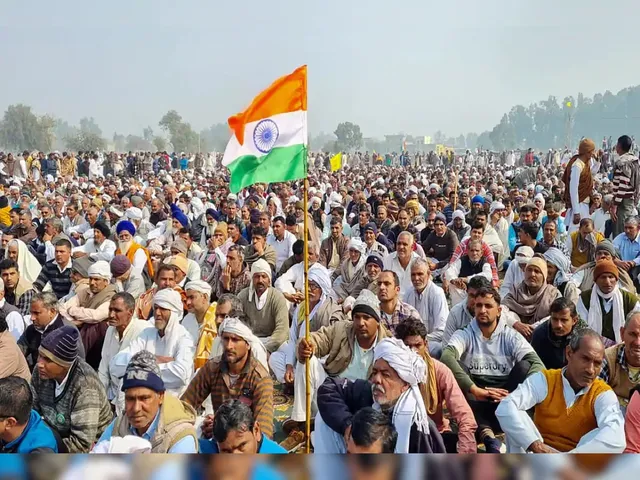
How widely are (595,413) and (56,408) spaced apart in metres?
2.79

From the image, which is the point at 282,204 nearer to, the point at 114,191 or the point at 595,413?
the point at 114,191

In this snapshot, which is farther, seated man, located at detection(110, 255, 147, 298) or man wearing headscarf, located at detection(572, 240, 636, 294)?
seated man, located at detection(110, 255, 147, 298)

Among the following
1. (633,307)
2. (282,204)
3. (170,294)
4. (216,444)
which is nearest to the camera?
(216,444)

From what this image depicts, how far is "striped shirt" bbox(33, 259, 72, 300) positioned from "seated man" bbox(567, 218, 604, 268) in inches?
219

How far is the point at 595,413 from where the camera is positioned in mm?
3125

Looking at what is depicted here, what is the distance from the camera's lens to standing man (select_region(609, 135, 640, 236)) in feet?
27.6

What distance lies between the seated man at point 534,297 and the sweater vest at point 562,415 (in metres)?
1.93

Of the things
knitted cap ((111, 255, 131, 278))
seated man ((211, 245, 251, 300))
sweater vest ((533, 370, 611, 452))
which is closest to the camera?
sweater vest ((533, 370, 611, 452))

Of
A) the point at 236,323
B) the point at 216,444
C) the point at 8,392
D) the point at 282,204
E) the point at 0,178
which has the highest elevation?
the point at 0,178

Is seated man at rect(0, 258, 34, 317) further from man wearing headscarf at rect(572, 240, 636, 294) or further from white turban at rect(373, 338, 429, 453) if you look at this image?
man wearing headscarf at rect(572, 240, 636, 294)

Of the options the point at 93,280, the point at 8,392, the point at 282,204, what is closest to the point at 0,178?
the point at 282,204

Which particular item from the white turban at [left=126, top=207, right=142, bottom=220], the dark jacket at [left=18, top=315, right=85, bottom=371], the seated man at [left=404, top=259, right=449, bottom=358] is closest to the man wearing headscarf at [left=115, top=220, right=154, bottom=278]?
the dark jacket at [left=18, top=315, right=85, bottom=371]

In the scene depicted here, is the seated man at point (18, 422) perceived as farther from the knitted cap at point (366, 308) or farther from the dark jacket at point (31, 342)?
the knitted cap at point (366, 308)

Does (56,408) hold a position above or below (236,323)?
below
